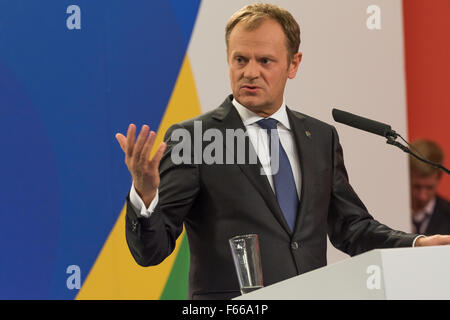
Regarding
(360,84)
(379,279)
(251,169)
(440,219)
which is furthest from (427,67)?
(379,279)

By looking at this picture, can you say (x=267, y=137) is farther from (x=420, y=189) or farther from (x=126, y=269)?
(x=420, y=189)

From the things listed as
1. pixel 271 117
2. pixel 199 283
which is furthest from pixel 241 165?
pixel 199 283

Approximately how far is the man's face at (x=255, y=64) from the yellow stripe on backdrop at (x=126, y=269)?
101 cm

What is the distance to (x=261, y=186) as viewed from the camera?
8.34 feet

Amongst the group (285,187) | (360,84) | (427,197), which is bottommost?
(427,197)

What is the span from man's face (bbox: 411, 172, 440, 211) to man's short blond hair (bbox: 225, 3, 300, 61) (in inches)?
57.2

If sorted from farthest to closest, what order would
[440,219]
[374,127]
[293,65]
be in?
[440,219] < [293,65] < [374,127]

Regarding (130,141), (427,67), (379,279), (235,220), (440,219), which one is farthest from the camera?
(427,67)

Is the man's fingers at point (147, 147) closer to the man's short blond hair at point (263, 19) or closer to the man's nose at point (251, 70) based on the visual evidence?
the man's nose at point (251, 70)

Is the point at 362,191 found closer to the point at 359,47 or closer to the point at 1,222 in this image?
the point at 359,47

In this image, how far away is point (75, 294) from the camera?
349 cm

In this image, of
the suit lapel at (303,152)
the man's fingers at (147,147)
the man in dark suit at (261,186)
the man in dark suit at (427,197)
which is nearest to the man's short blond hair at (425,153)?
the man in dark suit at (427,197)

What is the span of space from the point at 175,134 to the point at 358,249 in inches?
31.6

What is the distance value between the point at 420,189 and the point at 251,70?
1.70 metres
